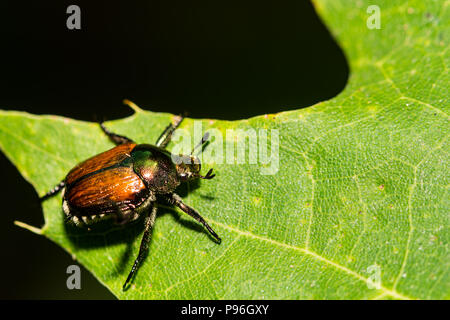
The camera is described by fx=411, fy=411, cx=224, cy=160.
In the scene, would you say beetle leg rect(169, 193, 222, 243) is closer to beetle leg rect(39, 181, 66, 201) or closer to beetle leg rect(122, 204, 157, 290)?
beetle leg rect(122, 204, 157, 290)

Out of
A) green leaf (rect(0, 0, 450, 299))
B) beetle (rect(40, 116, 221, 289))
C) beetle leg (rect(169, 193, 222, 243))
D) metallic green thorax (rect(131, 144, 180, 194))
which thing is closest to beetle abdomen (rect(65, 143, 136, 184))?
beetle (rect(40, 116, 221, 289))

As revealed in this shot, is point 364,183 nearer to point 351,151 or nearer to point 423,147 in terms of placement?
point 351,151

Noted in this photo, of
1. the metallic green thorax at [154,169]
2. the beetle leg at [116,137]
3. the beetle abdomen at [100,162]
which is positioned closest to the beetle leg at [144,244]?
the metallic green thorax at [154,169]

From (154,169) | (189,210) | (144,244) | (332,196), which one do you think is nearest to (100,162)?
(154,169)

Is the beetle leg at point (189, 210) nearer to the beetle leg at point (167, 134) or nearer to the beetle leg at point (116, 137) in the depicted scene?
the beetle leg at point (167, 134)

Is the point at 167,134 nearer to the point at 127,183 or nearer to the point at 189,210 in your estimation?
the point at 127,183

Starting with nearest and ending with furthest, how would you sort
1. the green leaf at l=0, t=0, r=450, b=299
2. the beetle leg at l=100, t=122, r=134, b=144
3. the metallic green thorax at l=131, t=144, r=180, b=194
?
the green leaf at l=0, t=0, r=450, b=299, the metallic green thorax at l=131, t=144, r=180, b=194, the beetle leg at l=100, t=122, r=134, b=144

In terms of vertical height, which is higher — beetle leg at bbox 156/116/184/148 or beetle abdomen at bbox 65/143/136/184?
beetle leg at bbox 156/116/184/148

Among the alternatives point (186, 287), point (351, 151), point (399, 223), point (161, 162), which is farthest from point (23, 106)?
point (399, 223)

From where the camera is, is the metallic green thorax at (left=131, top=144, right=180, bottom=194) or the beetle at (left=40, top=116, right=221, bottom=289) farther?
the metallic green thorax at (left=131, top=144, right=180, bottom=194)
